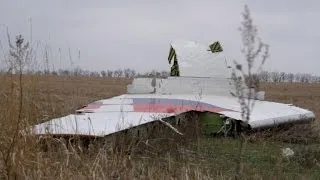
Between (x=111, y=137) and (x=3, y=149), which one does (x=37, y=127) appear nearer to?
(x=3, y=149)

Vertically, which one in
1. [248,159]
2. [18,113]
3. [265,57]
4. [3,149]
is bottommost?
[248,159]

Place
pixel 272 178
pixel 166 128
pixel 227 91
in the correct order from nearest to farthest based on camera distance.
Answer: pixel 272 178, pixel 166 128, pixel 227 91

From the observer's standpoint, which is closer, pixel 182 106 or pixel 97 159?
pixel 97 159

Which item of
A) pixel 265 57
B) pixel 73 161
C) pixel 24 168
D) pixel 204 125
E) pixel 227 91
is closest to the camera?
pixel 265 57

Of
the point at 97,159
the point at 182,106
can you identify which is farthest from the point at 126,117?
the point at 97,159

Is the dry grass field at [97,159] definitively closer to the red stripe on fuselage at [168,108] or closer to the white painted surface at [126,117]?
the white painted surface at [126,117]

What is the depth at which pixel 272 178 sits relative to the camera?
4922mm

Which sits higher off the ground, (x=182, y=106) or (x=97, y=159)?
(x=182, y=106)

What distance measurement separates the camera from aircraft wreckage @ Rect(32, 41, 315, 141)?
6.46m

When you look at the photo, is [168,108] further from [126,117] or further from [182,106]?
[126,117]

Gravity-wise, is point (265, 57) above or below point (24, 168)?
above

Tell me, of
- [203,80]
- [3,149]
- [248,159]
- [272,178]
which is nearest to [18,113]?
[3,149]

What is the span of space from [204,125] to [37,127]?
379cm

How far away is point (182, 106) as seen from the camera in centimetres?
849
